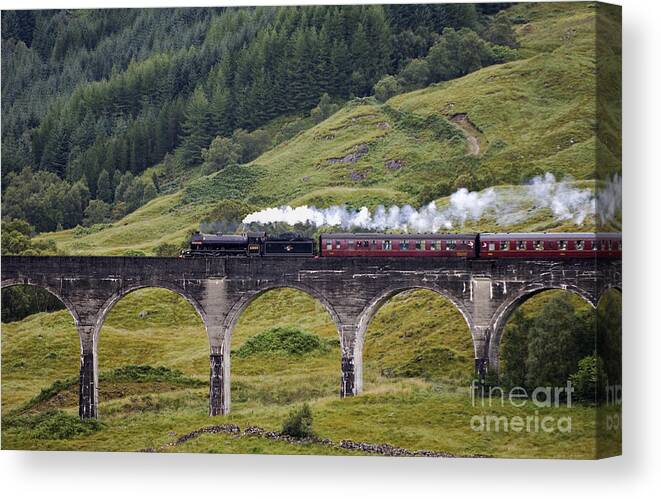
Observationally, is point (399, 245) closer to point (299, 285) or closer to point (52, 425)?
point (299, 285)

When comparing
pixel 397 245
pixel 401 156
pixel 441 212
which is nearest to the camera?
pixel 397 245

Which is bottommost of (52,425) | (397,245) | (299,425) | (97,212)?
(52,425)

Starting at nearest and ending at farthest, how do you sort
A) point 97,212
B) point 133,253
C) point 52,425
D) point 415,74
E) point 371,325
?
1. point 52,425
2. point 97,212
3. point 133,253
4. point 371,325
5. point 415,74

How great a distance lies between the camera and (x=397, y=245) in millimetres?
70500

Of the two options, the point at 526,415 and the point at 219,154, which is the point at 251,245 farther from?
the point at 219,154

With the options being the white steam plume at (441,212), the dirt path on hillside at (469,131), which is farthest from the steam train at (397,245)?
the dirt path on hillside at (469,131)

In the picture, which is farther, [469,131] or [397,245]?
[469,131]

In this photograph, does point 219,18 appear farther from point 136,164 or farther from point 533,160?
point 533,160

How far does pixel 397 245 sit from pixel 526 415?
40.2ft

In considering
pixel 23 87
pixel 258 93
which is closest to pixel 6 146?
pixel 23 87

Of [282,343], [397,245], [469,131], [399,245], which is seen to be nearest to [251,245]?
[397,245]

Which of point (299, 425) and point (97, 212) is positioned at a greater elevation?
point (97, 212)

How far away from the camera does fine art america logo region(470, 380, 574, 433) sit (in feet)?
207

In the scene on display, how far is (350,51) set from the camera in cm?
9000
